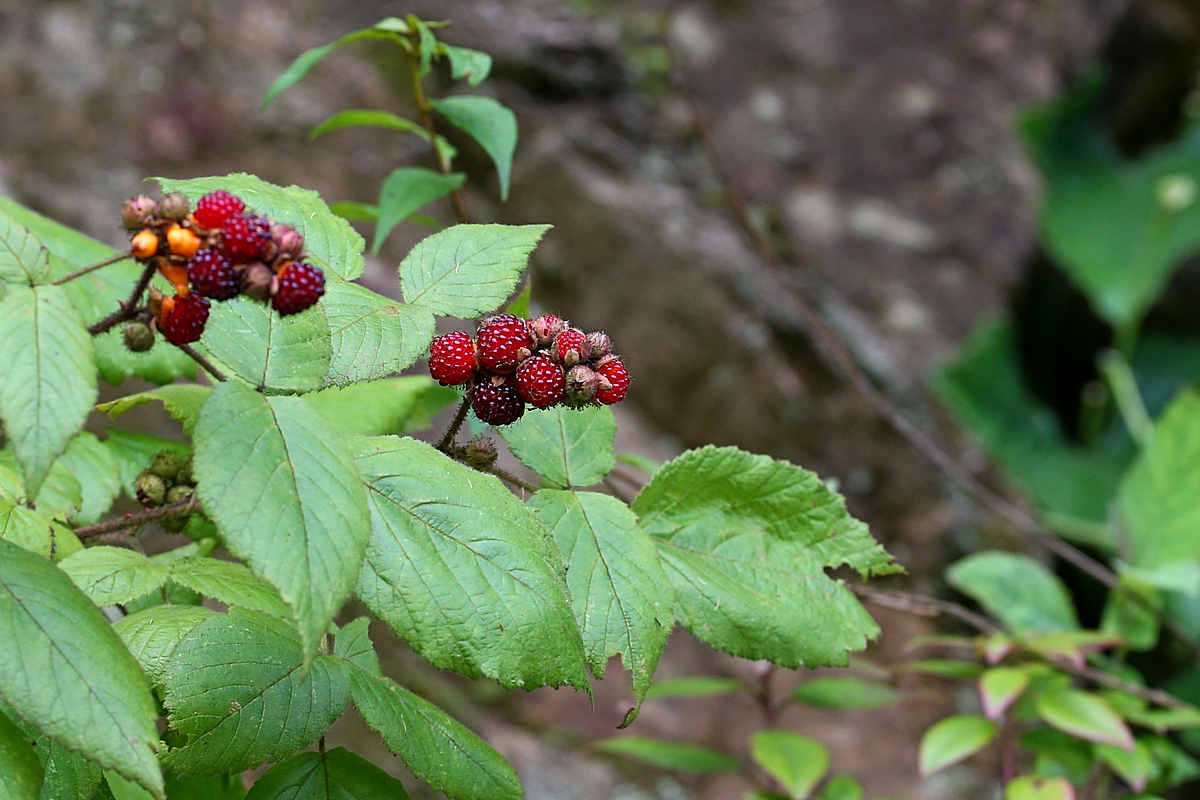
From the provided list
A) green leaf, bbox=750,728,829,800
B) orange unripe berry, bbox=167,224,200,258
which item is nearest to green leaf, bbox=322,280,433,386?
orange unripe berry, bbox=167,224,200,258

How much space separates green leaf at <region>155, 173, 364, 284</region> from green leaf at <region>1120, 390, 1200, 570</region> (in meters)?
1.48

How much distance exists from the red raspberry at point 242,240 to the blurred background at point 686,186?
1532 millimetres

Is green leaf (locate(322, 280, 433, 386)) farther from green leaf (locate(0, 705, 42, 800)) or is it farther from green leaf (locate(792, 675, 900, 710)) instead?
green leaf (locate(792, 675, 900, 710))

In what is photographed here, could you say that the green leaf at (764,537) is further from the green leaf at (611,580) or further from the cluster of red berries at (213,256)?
the cluster of red berries at (213,256)

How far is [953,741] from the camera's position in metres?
1.20

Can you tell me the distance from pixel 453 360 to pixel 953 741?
0.92 meters

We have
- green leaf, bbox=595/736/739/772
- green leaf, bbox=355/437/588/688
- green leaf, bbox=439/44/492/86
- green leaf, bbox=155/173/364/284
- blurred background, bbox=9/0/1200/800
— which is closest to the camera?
green leaf, bbox=355/437/588/688

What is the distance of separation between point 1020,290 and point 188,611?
11.4 feet

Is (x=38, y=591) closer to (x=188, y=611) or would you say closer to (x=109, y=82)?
(x=188, y=611)

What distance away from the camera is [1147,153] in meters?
4.11

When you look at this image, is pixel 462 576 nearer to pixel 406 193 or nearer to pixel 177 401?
pixel 177 401

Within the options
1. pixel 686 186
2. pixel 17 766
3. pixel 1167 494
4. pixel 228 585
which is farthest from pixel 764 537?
pixel 686 186

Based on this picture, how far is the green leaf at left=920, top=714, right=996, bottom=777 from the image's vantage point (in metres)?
1.17

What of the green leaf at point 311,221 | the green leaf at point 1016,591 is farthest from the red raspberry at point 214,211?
the green leaf at point 1016,591
